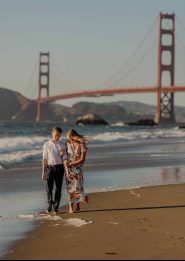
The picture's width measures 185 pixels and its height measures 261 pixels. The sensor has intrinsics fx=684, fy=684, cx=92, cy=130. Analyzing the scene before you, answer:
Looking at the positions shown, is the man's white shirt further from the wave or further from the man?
the wave

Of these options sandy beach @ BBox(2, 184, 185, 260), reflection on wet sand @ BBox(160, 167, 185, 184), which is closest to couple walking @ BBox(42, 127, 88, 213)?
sandy beach @ BBox(2, 184, 185, 260)

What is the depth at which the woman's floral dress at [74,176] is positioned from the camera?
24.7 feet

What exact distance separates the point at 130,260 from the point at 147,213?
2.51 meters

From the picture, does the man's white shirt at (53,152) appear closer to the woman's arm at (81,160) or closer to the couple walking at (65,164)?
the couple walking at (65,164)

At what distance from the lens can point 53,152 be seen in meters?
7.59

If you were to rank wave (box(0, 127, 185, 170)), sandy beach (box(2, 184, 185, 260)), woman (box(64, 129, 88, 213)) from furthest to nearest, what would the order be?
wave (box(0, 127, 185, 170))
woman (box(64, 129, 88, 213))
sandy beach (box(2, 184, 185, 260))

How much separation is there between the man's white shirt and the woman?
0.08m

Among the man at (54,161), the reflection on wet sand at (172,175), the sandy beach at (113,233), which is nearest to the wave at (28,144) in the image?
the reflection on wet sand at (172,175)

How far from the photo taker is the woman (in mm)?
7488

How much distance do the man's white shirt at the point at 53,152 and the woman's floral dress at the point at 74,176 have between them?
9 cm

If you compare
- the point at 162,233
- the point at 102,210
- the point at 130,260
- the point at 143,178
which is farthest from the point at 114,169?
the point at 130,260

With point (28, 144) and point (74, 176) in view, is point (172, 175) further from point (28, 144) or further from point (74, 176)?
point (28, 144)

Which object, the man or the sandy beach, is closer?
the sandy beach

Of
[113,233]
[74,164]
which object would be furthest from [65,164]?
[113,233]
